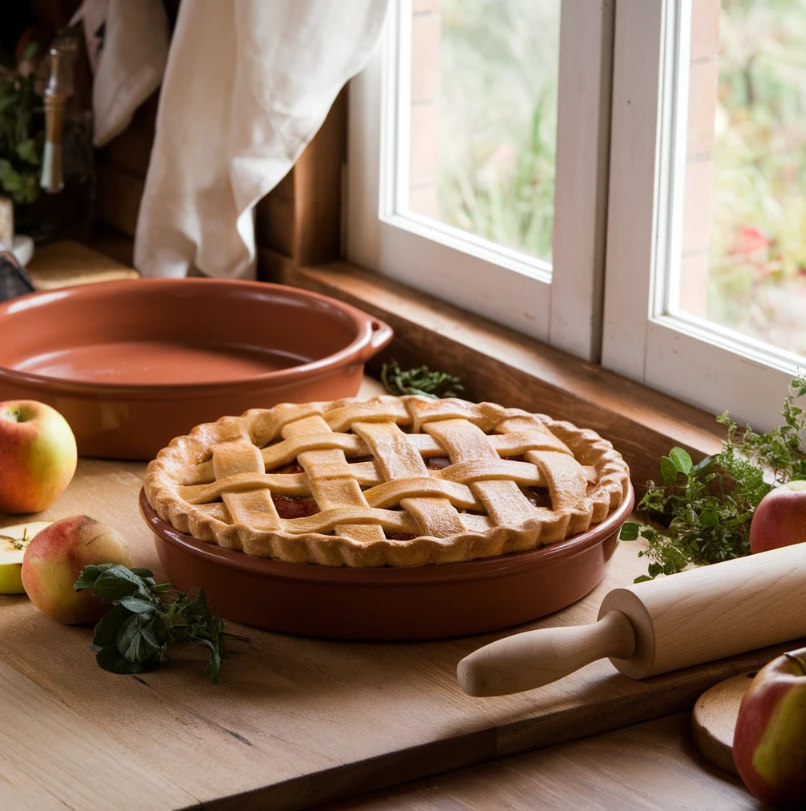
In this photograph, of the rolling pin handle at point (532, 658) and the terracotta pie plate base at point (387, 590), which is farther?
the terracotta pie plate base at point (387, 590)

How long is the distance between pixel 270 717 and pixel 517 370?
0.69 meters

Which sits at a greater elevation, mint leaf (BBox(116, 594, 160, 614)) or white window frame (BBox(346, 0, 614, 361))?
white window frame (BBox(346, 0, 614, 361))

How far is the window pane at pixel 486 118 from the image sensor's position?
1.59 m

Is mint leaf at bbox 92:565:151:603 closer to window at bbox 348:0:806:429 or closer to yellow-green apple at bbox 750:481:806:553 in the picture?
yellow-green apple at bbox 750:481:806:553

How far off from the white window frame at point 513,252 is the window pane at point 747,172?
115 millimetres

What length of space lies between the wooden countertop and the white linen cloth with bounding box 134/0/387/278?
0.89 m

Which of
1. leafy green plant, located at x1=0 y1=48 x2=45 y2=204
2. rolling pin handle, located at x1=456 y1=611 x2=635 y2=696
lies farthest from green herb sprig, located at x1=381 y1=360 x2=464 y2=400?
leafy green plant, located at x1=0 y1=48 x2=45 y2=204

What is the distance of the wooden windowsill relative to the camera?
1.36 m

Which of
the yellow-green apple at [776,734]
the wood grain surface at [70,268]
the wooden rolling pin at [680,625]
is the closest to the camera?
the yellow-green apple at [776,734]

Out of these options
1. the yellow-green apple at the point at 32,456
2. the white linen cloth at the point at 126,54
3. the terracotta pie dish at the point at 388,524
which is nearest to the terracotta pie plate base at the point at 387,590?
the terracotta pie dish at the point at 388,524

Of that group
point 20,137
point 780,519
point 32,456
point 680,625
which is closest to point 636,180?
point 780,519

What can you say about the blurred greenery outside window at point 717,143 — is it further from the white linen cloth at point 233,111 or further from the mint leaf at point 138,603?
the mint leaf at point 138,603

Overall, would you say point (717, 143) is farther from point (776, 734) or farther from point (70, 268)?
point (70, 268)

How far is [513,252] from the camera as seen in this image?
5.51 ft
